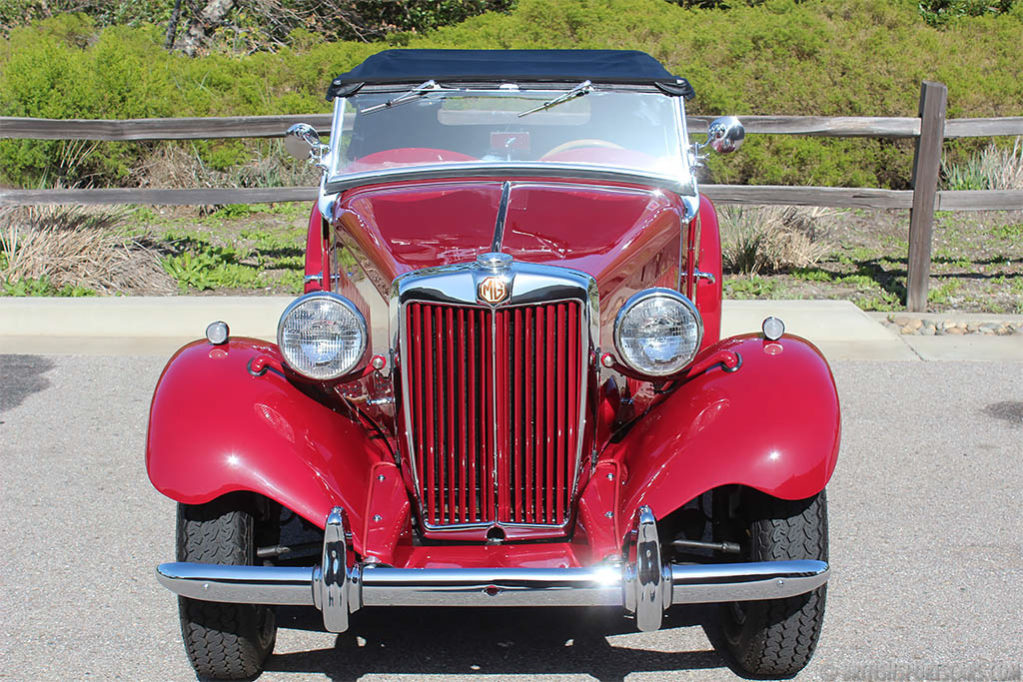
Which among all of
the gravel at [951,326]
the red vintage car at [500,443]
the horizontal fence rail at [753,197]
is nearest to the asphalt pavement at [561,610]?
the red vintage car at [500,443]

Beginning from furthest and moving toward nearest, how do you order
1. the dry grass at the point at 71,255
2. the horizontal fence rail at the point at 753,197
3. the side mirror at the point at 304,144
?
the dry grass at the point at 71,255
the horizontal fence rail at the point at 753,197
the side mirror at the point at 304,144

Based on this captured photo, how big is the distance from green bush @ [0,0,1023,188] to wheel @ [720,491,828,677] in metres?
7.02

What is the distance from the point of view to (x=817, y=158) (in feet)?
32.4

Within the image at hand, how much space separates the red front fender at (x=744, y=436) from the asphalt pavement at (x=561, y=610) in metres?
0.67

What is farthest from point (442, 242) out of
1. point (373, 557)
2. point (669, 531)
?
point (669, 531)

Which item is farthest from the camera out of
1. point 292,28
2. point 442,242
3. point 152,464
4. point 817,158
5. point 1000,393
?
point 292,28

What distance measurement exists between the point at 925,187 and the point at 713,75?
3777 millimetres

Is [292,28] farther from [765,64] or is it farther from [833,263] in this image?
[833,263]

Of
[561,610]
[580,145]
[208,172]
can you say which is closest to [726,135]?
[580,145]

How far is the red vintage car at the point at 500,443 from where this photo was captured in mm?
2721

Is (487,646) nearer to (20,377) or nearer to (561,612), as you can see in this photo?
(561,612)

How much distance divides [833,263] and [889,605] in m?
5.35

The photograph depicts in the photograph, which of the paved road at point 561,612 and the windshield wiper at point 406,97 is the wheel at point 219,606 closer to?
the paved road at point 561,612

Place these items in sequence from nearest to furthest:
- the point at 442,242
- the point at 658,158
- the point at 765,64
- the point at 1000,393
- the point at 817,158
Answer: the point at 442,242
the point at 658,158
the point at 1000,393
the point at 817,158
the point at 765,64
